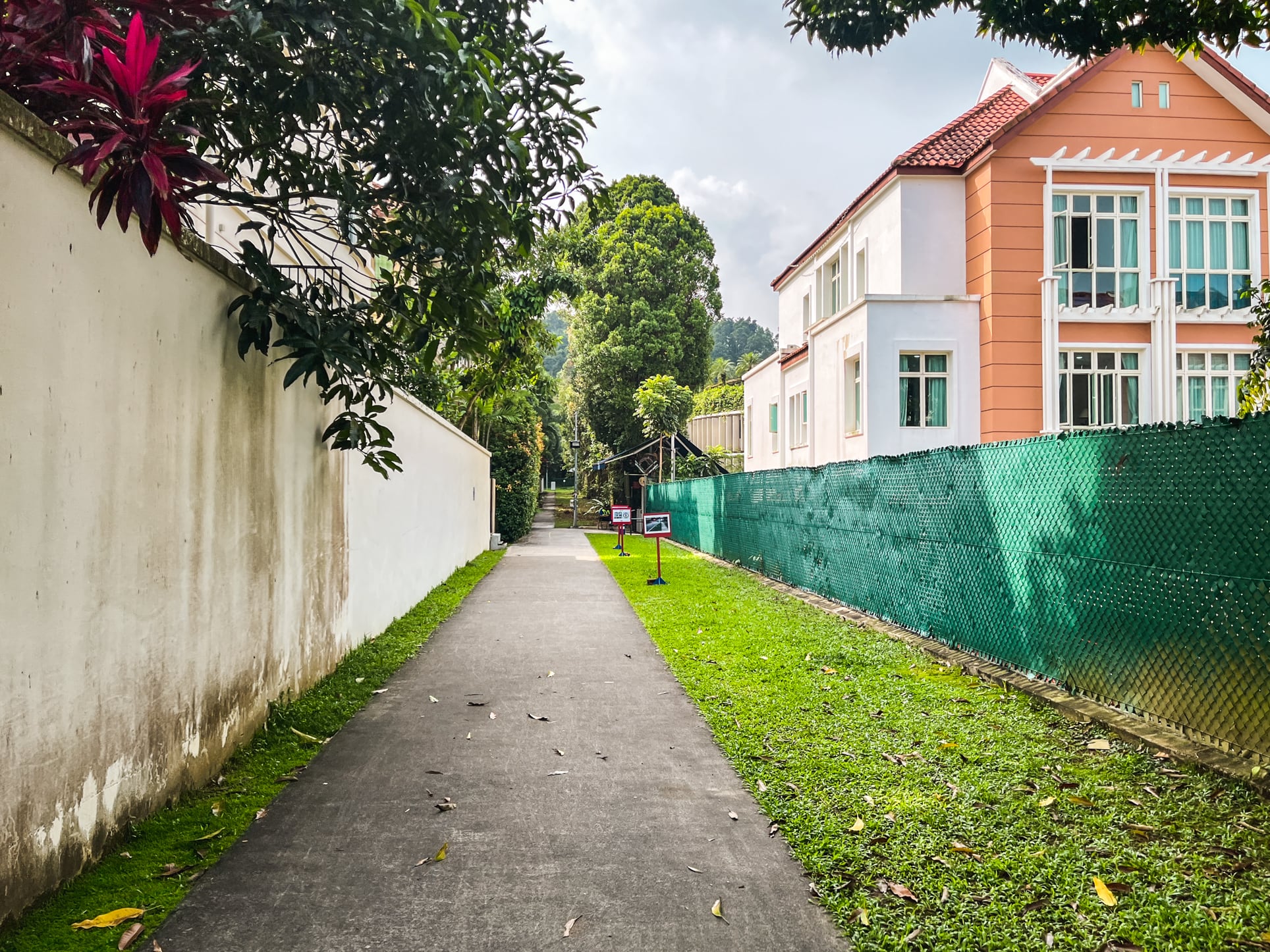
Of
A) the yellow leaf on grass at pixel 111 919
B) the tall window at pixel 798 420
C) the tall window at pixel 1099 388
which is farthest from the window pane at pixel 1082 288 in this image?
the yellow leaf on grass at pixel 111 919

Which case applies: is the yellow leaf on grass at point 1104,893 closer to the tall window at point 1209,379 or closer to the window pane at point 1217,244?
the tall window at point 1209,379

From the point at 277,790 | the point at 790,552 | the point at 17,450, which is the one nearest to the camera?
the point at 17,450

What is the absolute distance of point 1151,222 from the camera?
18.8m

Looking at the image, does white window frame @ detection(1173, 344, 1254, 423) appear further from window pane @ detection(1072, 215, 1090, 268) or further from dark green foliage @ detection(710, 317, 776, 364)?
dark green foliage @ detection(710, 317, 776, 364)

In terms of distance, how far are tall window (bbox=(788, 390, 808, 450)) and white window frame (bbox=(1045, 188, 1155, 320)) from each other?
23.7 feet

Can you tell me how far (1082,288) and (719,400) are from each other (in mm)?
34988

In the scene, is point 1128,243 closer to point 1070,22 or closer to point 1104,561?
point 1070,22

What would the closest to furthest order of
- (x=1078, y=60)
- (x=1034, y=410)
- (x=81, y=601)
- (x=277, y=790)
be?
(x=81, y=601), (x=277, y=790), (x=1078, y=60), (x=1034, y=410)

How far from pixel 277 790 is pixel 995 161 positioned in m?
18.6

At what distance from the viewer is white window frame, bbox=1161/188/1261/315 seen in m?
18.7

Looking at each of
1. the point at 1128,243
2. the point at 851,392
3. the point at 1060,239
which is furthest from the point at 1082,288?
the point at 851,392

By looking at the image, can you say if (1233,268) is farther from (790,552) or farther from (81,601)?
(81,601)

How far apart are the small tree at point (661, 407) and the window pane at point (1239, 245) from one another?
21.6 metres

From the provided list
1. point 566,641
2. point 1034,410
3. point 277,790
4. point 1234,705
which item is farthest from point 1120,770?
point 1034,410
